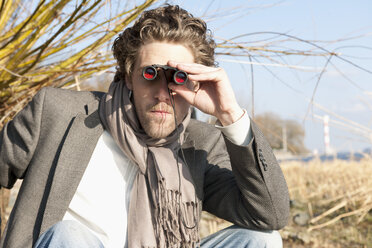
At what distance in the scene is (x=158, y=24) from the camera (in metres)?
2.39

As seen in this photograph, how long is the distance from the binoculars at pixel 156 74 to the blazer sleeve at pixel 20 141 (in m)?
0.56

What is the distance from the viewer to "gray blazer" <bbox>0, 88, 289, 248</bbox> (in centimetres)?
212

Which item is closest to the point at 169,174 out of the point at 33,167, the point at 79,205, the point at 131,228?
the point at 131,228

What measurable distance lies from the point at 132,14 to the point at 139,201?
108 cm

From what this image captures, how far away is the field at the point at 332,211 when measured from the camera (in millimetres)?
4281

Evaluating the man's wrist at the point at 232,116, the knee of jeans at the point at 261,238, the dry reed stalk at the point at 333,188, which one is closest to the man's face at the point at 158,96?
the man's wrist at the point at 232,116

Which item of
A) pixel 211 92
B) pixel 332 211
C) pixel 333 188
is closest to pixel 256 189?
pixel 211 92

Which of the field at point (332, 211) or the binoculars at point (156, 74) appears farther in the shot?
the field at point (332, 211)

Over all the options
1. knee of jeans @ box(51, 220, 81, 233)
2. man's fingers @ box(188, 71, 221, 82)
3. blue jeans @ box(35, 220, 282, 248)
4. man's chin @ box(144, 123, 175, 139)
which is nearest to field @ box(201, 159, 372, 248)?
blue jeans @ box(35, 220, 282, 248)

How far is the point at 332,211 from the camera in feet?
15.5

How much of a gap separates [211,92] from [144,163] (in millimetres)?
494

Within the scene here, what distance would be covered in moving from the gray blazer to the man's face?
9.7 inches

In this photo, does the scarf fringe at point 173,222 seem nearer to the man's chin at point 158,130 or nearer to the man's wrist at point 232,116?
the man's chin at point 158,130

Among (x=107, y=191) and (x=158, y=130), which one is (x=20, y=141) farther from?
(x=158, y=130)
